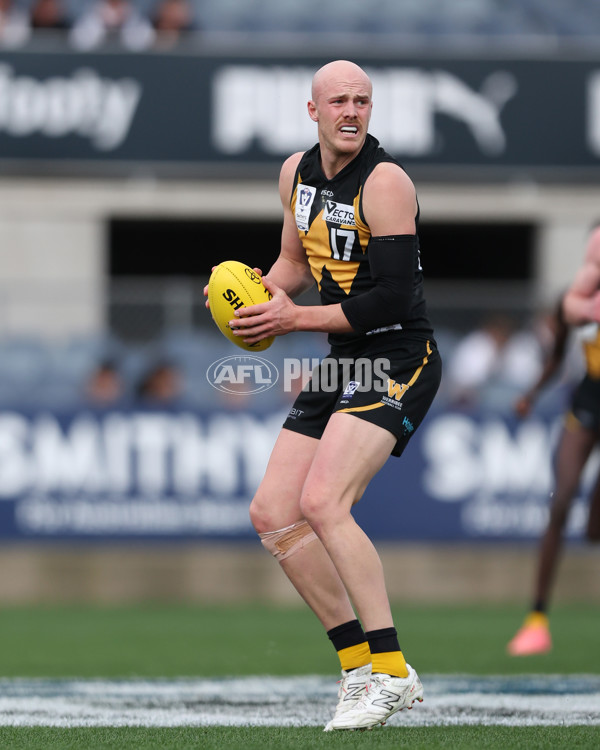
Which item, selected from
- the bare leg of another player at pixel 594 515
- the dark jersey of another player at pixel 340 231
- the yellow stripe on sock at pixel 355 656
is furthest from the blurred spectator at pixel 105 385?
the yellow stripe on sock at pixel 355 656

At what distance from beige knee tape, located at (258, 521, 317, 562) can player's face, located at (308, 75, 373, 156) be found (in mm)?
1414

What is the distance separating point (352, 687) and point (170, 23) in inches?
451

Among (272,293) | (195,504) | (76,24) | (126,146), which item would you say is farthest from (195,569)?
(76,24)

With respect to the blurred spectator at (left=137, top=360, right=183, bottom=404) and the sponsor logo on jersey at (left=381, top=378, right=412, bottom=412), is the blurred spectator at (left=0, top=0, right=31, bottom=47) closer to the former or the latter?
the blurred spectator at (left=137, top=360, right=183, bottom=404)

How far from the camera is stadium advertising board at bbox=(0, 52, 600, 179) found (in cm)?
1432

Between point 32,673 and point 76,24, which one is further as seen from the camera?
point 76,24

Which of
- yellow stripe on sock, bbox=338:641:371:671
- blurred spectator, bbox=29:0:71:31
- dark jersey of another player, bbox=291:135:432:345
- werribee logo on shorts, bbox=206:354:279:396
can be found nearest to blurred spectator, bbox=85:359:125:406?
blurred spectator, bbox=29:0:71:31

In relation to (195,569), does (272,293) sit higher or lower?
higher

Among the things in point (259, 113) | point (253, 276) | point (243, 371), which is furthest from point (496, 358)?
point (253, 276)

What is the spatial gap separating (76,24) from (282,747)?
13029mm

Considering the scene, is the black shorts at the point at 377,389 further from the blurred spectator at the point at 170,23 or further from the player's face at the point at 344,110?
the blurred spectator at the point at 170,23

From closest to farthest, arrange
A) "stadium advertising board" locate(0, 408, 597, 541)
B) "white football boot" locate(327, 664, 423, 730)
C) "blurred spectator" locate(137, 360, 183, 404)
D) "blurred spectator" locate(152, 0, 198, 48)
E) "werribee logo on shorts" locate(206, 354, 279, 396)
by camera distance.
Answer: "white football boot" locate(327, 664, 423, 730), "werribee logo on shorts" locate(206, 354, 279, 396), "stadium advertising board" locate(0, 408, 597, 541), "blurred spectator" locate(137, 360, 183, 404), "blurred spectator" locate(152, 0, 198, 48)

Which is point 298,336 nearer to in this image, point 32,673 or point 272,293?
point 32,673

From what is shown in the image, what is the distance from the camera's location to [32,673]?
6.64 metres
